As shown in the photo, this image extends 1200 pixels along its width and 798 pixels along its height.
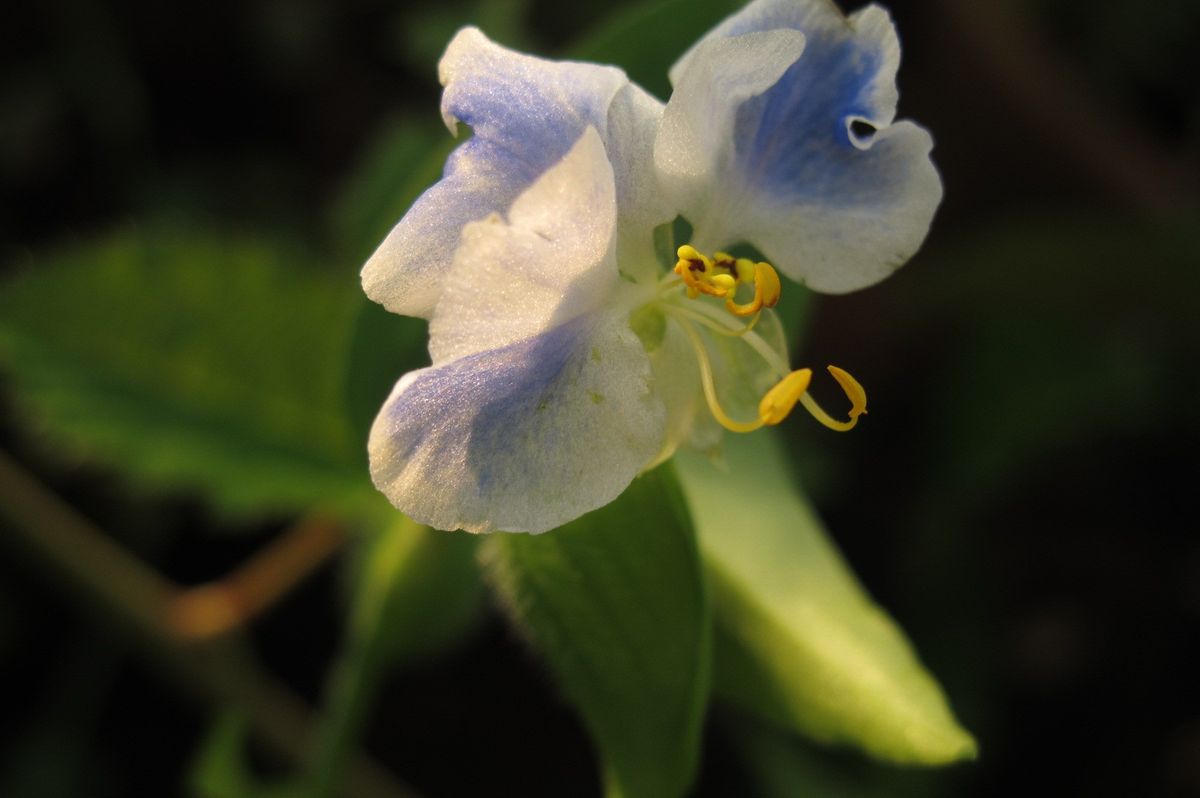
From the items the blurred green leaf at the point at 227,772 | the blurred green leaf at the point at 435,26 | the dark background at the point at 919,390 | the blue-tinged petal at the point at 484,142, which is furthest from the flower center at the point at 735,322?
the blurred green leaf at the point at 435,26

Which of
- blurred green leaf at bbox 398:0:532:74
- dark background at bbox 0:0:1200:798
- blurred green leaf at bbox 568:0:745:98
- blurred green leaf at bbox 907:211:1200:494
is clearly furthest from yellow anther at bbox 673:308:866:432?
blurred green leaf at bbox 907:211:1200:494

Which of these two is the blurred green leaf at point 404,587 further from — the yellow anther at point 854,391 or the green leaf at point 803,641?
the yellow anther at point 854,391

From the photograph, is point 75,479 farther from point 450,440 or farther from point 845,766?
point 450,440

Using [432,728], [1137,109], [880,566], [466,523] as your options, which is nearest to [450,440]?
[466,523]

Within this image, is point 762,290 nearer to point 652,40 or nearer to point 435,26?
point 652,40

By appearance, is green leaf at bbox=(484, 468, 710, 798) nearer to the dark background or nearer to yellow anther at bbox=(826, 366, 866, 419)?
yellow anther at bbox=(826, 366, 866, 419)

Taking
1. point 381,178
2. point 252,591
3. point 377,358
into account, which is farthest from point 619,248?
point 381,178
